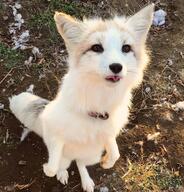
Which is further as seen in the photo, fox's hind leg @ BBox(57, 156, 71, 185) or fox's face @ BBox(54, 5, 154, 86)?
fox's hind leg @ BBox(57, 156, 71, 185)

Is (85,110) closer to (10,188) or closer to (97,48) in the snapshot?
(97,48)

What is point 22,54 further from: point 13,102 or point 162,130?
point 162,130

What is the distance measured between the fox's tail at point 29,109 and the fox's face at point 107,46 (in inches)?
34.4

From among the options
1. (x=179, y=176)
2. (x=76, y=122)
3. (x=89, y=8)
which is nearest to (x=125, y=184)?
(x=179, y=176)

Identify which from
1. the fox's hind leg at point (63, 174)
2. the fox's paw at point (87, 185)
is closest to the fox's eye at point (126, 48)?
the fox's hind leg at point (63, 174)

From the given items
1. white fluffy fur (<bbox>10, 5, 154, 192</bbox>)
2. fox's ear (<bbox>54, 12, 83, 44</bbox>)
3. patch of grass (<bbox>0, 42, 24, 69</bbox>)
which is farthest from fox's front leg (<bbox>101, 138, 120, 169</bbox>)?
patch of grass (<bbox>0, 42, 24, 69</bbox>)

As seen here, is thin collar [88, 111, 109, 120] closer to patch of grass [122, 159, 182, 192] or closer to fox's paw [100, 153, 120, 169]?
fox's paw [100, 153, 120, 169]

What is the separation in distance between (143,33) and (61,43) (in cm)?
173

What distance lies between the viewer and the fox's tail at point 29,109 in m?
4.45

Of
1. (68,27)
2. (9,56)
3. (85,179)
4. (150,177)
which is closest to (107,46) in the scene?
(68,27)

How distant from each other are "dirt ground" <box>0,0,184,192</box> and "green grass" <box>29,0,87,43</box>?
0.03 ft

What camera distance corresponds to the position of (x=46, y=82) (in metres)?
5.10

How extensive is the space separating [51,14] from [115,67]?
2.28 meters

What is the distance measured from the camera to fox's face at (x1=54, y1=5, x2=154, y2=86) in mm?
3477
